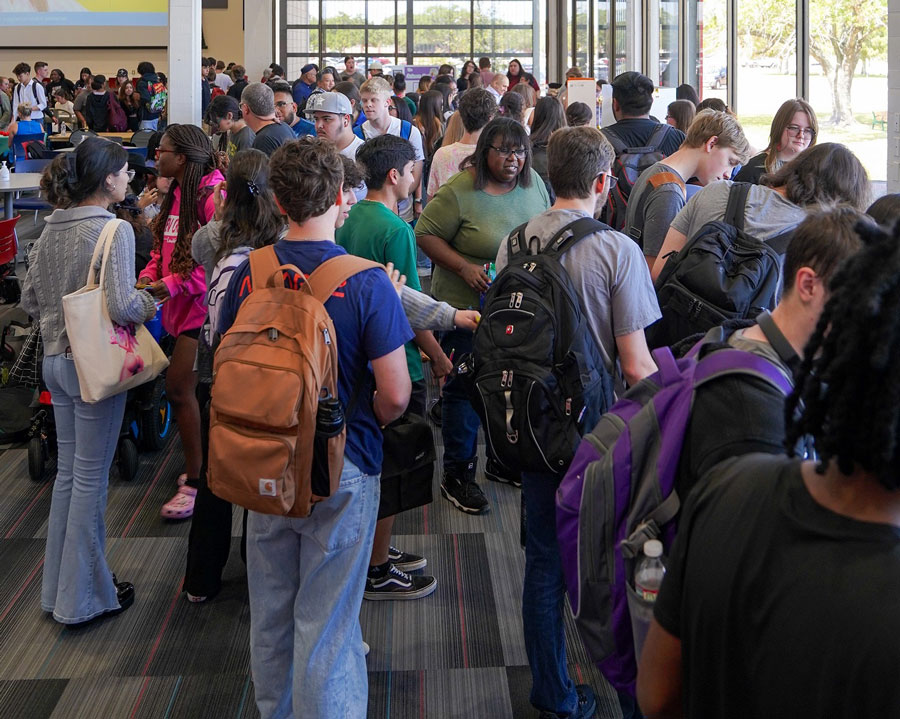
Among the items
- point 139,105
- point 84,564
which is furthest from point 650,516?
point 139,105

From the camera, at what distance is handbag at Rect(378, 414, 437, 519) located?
2.56 metres

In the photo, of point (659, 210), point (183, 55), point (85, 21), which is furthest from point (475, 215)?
point (85, 21)

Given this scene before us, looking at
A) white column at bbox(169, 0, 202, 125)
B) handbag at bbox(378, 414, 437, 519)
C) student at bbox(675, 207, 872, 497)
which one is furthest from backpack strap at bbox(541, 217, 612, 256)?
white column at bbox(169, 0, 202, 125)

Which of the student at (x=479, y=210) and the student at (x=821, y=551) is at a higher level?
the student at (x=479, y=210)

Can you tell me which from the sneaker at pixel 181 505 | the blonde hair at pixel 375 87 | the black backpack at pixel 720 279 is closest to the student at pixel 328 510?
the black backpack at pixel 720 279

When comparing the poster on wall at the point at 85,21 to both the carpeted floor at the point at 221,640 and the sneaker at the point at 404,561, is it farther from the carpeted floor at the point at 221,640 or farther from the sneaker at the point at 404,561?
the sneaker at the point at 404,561

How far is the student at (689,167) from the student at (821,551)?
8.03 ft

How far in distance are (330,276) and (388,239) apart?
37.3 inches

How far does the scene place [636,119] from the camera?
16.1 feet

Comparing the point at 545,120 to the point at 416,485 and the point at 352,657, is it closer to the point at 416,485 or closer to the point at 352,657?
the point at 416,485

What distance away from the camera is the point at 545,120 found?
527cm

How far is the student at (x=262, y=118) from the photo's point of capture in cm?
530

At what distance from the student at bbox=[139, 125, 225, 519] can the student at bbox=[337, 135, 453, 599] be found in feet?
2.34

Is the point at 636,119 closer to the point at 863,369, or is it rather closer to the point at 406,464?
the point at 406,464
